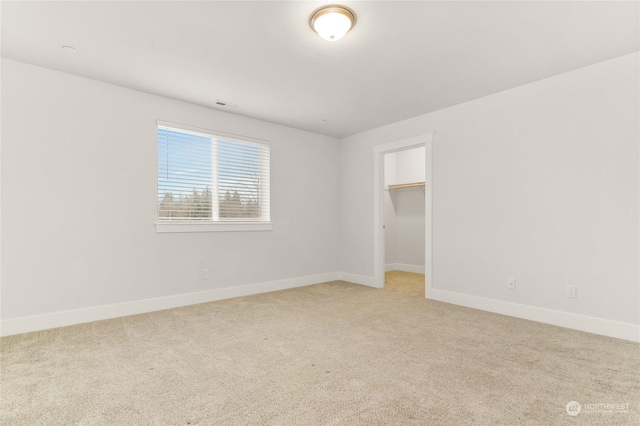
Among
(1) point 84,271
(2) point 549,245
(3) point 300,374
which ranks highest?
(2) point 549,245

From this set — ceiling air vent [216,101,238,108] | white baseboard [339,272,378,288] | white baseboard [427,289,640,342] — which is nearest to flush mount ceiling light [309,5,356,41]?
ceiling air vent [216,101,238,108]

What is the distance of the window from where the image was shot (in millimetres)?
3773

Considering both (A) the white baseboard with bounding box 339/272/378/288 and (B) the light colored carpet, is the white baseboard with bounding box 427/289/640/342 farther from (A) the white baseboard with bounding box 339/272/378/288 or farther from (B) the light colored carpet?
(A) the white baseboard with bounding box 339/272/378/288

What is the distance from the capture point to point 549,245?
10.5 feet

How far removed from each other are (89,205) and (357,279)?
368cm

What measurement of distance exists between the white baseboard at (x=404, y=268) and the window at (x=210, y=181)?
9.52 feet

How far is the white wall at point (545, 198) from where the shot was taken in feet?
9.16

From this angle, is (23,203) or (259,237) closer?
(23,203)

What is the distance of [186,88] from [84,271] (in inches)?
83.4

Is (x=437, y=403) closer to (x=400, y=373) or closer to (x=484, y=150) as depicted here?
(x=400, y=373)

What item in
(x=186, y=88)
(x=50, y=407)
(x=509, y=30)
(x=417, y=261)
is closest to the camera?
(x=50, y=407)

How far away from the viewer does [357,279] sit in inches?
205

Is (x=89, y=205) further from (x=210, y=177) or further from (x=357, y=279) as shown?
(x=357, y=279)

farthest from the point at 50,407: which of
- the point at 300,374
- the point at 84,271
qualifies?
the point at 84,271
